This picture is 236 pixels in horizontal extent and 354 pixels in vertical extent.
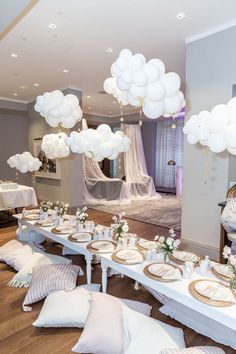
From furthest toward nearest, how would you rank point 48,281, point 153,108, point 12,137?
1. point 12,137
2. point 48,281
3. point 153,108

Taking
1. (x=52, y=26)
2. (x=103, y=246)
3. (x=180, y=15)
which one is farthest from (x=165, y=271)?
(x=52, y=26)

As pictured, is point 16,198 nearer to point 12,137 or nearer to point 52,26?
point 52,26

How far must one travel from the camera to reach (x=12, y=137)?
8.60 metres

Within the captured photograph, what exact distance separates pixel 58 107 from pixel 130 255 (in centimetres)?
197

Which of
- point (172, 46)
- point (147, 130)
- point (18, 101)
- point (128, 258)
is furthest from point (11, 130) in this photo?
point (128, 258)

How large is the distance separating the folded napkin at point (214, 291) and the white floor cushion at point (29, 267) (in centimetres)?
186

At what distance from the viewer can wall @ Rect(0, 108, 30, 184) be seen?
27.6 feet

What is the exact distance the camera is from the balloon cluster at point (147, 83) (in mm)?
2012

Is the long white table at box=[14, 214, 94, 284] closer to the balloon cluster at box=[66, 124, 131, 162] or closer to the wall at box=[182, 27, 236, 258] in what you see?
the balloon cluster at box=[66, 124, 131, 162]

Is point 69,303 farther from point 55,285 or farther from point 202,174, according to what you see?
point 202,174

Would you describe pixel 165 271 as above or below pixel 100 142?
below

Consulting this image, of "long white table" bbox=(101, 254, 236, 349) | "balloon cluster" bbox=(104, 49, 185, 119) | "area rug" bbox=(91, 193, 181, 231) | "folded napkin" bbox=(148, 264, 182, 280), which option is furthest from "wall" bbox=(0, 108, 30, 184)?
"folded napkin" bbox=(148, 264, 182, 280)

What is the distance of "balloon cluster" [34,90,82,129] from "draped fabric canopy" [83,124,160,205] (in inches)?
157

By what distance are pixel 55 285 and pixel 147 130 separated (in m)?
9.12
